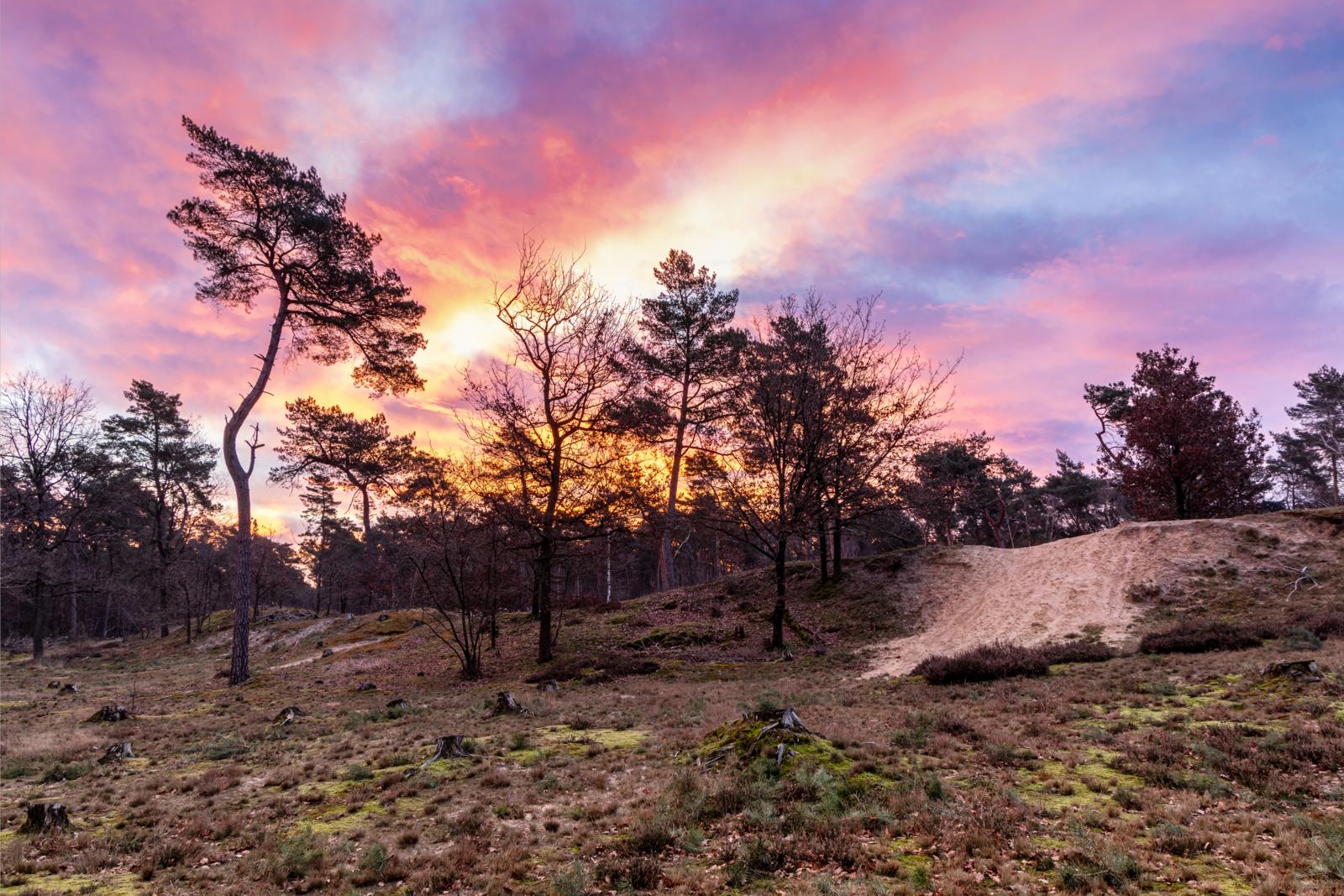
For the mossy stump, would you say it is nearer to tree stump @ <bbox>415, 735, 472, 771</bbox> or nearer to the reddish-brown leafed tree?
tree stump @ <bbox>415, 735, 472, 771</bbox>

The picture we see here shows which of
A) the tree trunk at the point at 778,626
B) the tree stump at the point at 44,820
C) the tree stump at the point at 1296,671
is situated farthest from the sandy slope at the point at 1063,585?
the tree stump at the point at 44,820

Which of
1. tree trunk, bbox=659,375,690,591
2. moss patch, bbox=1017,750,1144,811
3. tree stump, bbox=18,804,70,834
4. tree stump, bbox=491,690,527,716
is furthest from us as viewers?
tree trunk, bbox=659,375,690,591

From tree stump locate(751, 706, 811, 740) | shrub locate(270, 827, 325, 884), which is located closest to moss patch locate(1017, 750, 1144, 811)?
tree stump locate(751, 706, 811, 740)

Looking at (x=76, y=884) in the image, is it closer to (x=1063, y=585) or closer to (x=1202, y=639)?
(x=1202, y=639)

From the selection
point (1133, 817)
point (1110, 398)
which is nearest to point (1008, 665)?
point (1133, 817)

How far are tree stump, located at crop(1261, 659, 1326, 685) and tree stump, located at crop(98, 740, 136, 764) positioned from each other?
20.1 metres

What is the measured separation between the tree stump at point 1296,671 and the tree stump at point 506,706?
14.1 metres

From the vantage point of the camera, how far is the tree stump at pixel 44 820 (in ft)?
22.0

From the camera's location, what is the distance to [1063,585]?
22.5 m

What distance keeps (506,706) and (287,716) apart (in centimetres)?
524

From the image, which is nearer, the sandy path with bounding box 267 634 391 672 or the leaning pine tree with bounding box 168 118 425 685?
the leaning pine tree with bounding box 168 118 425 685

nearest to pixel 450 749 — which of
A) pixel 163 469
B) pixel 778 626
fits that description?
pixel 778 626

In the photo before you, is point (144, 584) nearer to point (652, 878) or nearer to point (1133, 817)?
point (652, 878)

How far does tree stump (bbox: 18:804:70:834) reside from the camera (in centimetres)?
670
